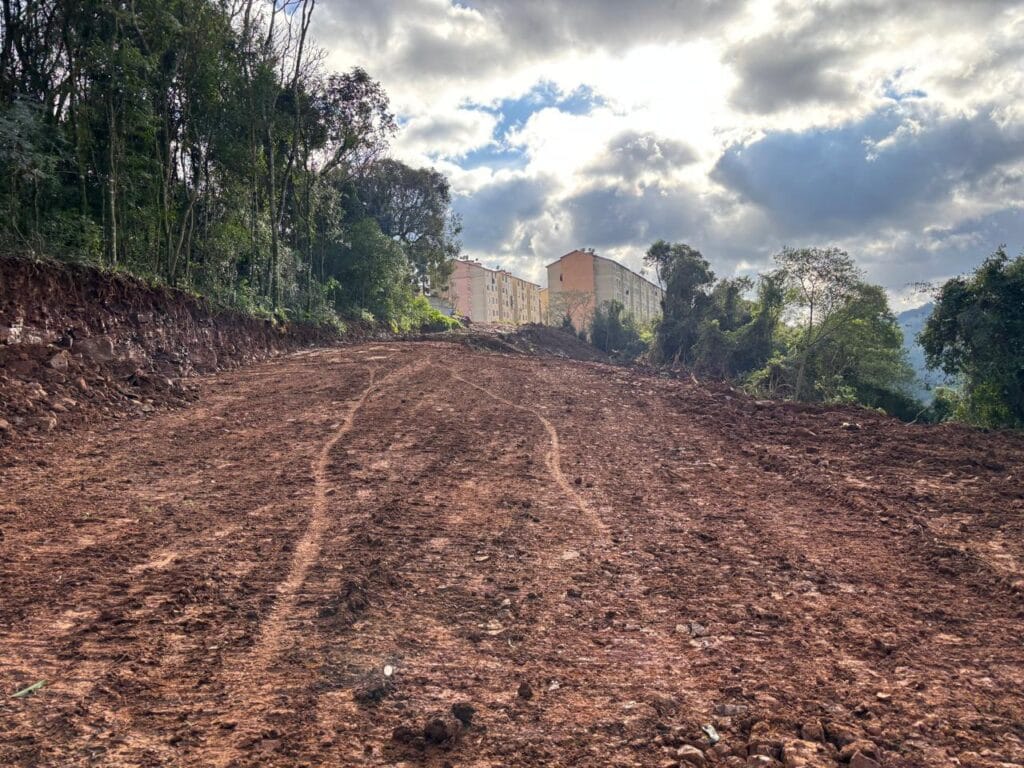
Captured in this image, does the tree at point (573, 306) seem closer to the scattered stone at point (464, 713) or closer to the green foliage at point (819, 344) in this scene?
→ the green foliage at point (819, 344)

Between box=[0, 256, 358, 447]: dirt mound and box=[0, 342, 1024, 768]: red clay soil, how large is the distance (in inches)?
32.9

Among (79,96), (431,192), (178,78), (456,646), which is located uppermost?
(431,192)

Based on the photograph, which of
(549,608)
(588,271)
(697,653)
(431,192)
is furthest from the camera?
(588,271)

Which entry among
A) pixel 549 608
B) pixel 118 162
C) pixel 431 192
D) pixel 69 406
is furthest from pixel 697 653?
pixel 431 192

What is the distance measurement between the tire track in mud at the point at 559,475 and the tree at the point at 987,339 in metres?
14.4

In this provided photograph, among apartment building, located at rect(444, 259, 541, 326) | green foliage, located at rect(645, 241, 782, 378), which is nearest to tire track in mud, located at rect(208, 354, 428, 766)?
green foliage, located at rect(645, 241, 782, 378)

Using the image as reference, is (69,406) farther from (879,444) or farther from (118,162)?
(879,444)

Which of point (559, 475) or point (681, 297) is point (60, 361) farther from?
point (681, 297)

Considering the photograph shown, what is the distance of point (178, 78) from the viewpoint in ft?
48.5

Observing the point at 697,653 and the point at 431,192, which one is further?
the point at 431,192

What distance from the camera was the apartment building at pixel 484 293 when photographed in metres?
82.4

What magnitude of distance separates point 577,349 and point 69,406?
34.0 metres

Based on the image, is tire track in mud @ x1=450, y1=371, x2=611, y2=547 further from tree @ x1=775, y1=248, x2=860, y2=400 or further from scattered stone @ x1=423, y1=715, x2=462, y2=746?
tree @ x1=775, y1=248, x2=860, y2=400

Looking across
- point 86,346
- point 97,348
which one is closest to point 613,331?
point 97,348
